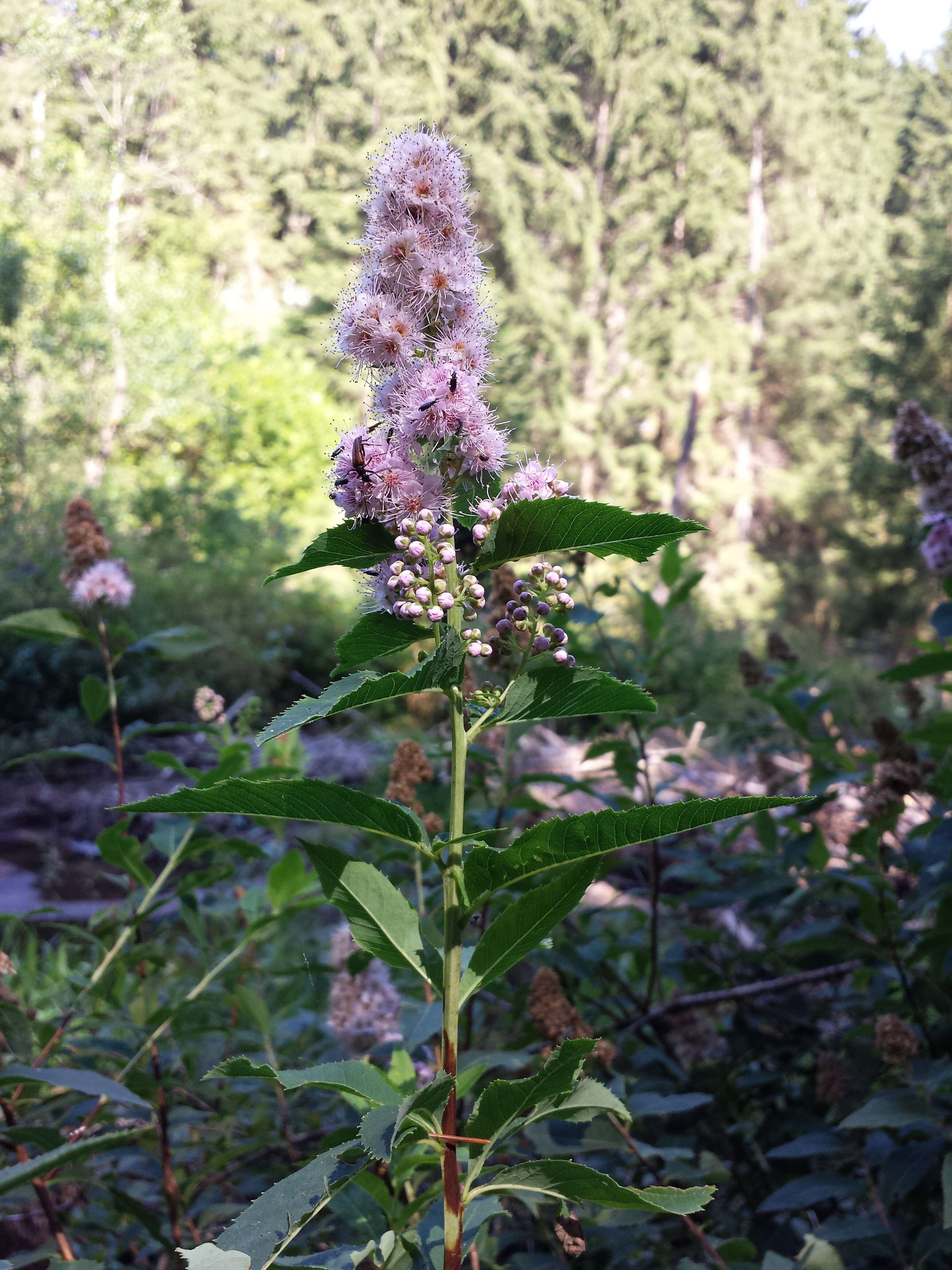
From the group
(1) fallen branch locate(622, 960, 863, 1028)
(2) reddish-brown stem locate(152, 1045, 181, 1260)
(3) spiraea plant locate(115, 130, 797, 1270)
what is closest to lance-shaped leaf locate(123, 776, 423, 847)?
(3) spiraea plant locate(115, 130, 797, 1270)

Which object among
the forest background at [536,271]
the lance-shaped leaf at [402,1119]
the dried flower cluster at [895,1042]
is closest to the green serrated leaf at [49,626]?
the lance-shaped leaf at [402,1119]

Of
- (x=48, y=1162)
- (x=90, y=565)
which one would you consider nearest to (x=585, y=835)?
(x=48, y=1162)

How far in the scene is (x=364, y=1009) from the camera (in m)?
1.32

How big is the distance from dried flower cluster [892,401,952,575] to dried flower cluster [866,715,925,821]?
1.39 feet

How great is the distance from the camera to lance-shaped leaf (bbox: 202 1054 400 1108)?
0.52 metres

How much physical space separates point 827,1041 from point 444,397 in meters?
1.18

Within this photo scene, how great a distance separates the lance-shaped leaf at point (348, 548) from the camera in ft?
1.89

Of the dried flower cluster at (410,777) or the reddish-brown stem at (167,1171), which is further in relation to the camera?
the dried flower cluster at (410,777)

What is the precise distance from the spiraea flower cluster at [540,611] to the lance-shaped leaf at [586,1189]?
12.1 inches

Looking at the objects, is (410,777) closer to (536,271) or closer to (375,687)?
(375,687)

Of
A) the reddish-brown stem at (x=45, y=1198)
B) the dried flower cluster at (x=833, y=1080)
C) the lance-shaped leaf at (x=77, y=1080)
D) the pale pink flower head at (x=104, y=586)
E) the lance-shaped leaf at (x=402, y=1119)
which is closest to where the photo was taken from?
the lance-shaped leaf at (x=402, y=1119)

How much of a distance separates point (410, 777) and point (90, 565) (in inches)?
26.5

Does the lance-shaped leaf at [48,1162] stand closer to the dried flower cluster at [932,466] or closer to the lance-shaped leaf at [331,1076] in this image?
the lance-shaped leaf at [331,1076]

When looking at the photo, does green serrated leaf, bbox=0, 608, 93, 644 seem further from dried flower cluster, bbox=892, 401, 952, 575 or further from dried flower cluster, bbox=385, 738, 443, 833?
dried flower cluster, bbox=892, 401, 952, 575
